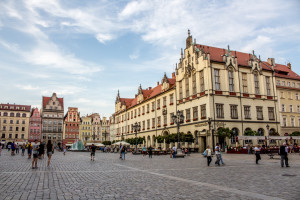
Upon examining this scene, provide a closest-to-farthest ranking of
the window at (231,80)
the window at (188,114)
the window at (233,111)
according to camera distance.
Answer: the window at (233,111), the window at (231,80), the window at (188,114)

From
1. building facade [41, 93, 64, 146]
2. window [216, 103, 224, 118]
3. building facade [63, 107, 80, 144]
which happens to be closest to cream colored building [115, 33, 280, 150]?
window [216, 103, 224, 118]

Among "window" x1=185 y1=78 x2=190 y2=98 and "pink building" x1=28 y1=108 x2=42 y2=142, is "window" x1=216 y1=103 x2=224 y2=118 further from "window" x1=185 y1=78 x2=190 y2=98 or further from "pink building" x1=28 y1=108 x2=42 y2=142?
"pink building" x1=28 y1=108 x2=42 y2=142

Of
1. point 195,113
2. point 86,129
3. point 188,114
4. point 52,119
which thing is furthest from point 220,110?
point 52,119

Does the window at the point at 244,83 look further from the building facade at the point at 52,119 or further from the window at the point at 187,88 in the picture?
the building facade at the point at 52,119

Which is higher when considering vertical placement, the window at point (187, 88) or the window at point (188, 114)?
the window at point (187, 88)

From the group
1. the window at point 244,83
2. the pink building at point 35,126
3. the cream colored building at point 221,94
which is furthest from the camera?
the pink building at point 35,126

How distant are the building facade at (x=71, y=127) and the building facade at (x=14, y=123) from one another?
1507cm

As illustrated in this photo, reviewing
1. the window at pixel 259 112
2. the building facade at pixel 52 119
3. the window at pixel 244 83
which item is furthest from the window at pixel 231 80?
the building facade at pixel 52 119

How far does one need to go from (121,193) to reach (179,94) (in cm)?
4398

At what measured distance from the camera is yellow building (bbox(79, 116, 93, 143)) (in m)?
111

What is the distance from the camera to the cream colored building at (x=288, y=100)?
5294cm

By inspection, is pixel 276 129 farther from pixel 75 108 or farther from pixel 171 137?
pixel 75 108

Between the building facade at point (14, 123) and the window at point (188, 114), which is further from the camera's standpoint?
the building facade at point (14, 123)

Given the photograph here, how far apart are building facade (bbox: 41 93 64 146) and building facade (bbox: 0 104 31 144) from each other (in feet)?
22.7
